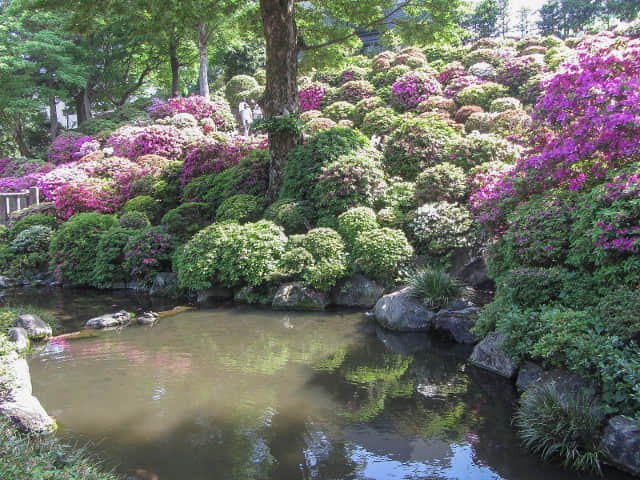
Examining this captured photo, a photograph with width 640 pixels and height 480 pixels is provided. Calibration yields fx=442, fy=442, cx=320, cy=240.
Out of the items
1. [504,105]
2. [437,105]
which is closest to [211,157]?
[437,105]

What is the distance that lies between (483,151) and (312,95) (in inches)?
445

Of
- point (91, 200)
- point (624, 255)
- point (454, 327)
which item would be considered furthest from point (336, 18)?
point (624, 255)

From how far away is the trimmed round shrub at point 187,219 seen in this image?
10570 mm

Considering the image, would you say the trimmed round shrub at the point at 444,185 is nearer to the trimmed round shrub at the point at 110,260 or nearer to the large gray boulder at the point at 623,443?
the large gray boulder at the point at 623,443

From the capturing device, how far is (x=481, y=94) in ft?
47.3

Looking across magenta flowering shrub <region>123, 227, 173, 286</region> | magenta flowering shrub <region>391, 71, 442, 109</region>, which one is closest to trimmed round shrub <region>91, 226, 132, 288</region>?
magenta flowering shrub <region>123, 227, 173, 286</region>

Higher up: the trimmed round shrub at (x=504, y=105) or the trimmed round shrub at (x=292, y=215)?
the trimmed round shrub at (x=504, y=105)

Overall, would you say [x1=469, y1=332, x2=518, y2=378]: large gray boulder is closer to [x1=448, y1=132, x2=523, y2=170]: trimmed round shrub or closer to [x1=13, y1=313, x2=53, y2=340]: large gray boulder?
[x1=448, y1=132, x2=523, y2=170]: trimmed round shrub

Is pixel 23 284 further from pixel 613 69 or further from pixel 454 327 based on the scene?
pixel 613 69

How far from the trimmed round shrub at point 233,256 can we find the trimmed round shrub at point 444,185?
289 cm

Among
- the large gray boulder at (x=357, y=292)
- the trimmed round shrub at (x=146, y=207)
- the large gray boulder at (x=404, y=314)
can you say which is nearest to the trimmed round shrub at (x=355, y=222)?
the large gray boulder at (x=357, y=292)

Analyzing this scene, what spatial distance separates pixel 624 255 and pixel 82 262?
10.8 meters

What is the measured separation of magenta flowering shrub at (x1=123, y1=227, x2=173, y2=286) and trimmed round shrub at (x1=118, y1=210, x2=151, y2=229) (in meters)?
0.97

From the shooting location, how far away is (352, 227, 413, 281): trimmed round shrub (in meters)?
7.55
